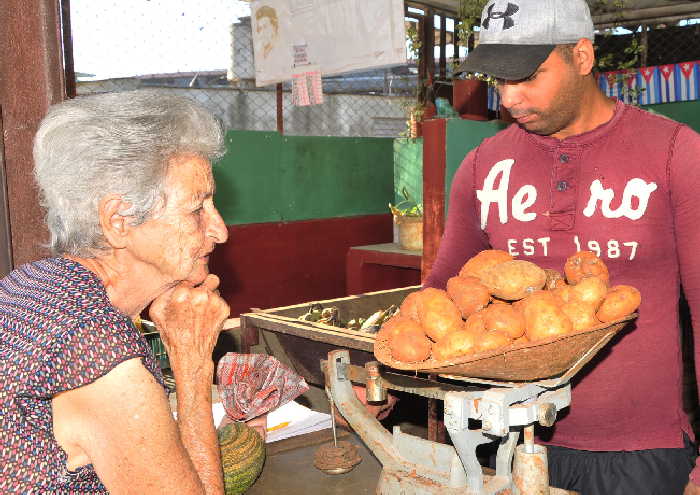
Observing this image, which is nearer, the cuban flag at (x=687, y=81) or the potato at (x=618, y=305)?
the potato at (x=618, y=305)

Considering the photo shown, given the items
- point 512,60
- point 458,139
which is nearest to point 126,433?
point 512,60

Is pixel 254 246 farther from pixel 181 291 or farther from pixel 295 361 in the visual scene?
pixel 181 291

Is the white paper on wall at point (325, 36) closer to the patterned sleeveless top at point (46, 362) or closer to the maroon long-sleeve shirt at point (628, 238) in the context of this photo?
the maroon long-sleeve shirt at point (628, 238)

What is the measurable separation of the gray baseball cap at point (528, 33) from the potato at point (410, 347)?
0.81 m

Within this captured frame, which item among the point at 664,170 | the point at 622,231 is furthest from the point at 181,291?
the point at 664,170

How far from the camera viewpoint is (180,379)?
4.79 ft

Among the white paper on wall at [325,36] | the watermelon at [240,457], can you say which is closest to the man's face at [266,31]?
the white paper on wall at [325,36]

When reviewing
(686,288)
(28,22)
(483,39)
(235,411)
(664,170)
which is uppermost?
(28,22)

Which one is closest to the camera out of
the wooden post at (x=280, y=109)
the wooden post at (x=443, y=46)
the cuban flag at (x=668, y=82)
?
the wooden post at (x=280, y=109)

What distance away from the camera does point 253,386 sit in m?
1.82

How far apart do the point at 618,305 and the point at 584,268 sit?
12 centimetres

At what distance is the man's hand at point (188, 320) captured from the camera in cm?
149

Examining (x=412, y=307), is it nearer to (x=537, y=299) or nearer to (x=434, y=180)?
(x=537, y=299)

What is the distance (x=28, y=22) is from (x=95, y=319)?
197cm
